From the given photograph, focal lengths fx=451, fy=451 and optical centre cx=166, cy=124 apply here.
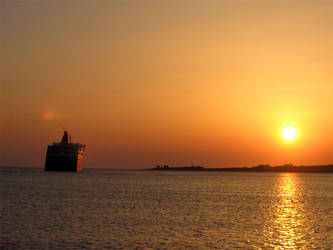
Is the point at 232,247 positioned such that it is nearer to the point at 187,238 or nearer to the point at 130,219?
the point at 187,238

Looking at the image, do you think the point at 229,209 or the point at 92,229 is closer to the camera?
the point at 92,229

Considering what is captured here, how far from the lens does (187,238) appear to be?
1403 inches

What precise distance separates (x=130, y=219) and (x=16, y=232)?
43.9 feet

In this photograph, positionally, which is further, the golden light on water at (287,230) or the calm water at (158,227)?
the golden light on water at (287,230)

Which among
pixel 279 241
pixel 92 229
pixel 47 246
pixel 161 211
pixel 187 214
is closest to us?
pixel 47 246

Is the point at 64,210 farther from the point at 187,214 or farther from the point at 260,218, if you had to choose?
the point at 260,218

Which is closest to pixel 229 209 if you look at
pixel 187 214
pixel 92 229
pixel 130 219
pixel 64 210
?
pixel 187 214

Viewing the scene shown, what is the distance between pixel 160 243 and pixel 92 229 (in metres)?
8.50

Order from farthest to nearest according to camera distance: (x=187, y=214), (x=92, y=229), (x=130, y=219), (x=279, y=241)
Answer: (x=187, y=214), (x=130, y=219), (x=92, y=229), (x=279, y=241)

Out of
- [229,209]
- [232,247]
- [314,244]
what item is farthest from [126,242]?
[229,209]

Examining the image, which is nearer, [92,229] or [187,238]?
[187,238]

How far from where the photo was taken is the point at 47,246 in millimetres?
31672

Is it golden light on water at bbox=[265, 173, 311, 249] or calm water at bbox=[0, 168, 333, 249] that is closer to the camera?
calm water at bbox=[0, 168, 333, 249]

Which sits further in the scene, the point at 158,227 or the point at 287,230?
the point at 158,227
